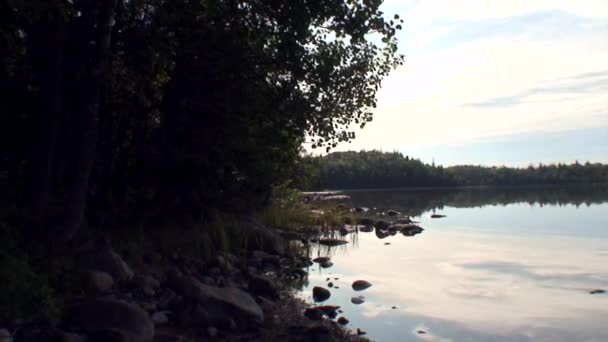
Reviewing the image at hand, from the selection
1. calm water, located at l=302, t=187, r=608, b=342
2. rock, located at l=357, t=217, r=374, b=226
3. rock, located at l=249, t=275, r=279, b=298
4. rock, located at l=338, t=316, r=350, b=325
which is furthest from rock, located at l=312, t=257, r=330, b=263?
rock, located at l=357, t=217, r=374, b=226

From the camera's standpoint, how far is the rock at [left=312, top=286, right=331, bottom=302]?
9.48m

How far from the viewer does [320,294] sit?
9.56m

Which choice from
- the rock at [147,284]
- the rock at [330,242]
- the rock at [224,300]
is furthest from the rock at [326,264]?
the rock at [224,300]

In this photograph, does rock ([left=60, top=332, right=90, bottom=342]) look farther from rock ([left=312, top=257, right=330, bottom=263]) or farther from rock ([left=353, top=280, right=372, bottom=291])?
rock ([left=312, top=257, right=330, bottom=263])

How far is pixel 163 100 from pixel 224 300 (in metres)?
5.32

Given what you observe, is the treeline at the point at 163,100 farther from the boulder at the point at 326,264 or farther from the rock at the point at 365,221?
the rock at the point at 365,221

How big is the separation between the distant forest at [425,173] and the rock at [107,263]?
125 ft

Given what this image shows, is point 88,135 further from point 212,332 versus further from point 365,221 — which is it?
point 365,221

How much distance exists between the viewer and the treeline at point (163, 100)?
9273mm

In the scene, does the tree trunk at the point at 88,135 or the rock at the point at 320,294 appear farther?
the rock at the point at 320,294

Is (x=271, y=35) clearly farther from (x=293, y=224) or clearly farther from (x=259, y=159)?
(x=293, y=224)

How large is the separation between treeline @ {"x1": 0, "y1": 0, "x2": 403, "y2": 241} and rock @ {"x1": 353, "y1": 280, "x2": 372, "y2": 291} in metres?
3.05

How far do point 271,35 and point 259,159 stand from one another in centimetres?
241

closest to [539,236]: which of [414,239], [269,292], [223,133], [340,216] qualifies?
[414,239]
